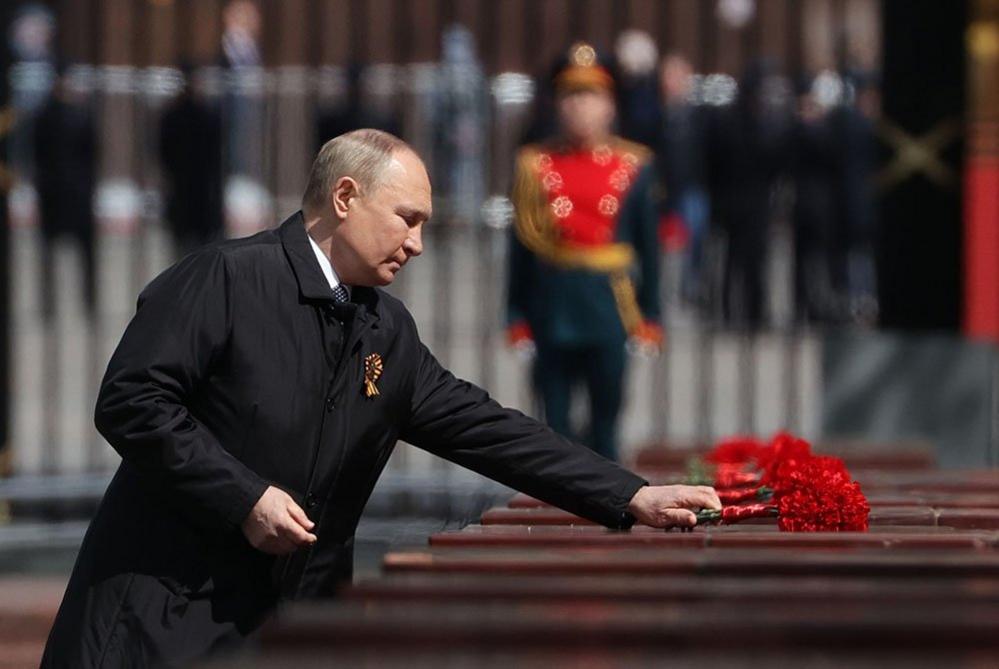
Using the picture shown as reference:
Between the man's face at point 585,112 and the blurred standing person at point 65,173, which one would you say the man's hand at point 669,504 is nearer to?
the man's face at point 585,112

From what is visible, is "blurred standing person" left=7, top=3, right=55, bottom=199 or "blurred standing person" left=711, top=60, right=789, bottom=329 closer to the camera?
"blurred standing person" left=7, top=3, right=55, bottom=199

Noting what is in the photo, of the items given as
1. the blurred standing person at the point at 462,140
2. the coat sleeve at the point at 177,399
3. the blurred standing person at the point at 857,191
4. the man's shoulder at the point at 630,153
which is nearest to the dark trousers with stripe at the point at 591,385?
the man's shoulder at the point at 630,153

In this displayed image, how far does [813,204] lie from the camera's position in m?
10.7

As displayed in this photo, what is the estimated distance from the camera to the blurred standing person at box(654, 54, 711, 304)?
34.3 ft

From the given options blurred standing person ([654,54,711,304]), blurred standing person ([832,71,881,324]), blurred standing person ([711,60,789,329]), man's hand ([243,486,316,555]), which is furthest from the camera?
blurred standing person ([654,54,711,304])

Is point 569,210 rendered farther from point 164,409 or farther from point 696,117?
point 164,409

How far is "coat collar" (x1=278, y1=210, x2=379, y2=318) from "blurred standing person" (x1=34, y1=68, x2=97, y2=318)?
5126 mm

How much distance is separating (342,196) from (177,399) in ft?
1.56

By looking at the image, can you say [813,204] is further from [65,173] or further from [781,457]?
[781,457]

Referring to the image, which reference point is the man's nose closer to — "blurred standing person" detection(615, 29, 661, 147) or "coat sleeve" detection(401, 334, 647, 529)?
"coat sleeve" detection(401, 334, 647, 529)

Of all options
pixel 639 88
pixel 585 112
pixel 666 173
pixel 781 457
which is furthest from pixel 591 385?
pixel 781 457

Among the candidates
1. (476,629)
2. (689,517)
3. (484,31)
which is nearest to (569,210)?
(484,31)

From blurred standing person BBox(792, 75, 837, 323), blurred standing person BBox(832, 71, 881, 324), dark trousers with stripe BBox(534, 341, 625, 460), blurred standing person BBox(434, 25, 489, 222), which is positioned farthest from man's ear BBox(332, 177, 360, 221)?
Result: blurred standing person BBox(434, 25, 489, 222)

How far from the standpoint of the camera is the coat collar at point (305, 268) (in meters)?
4.04
